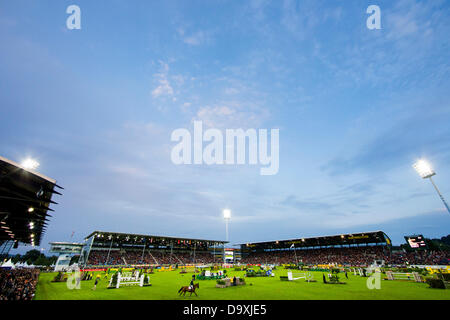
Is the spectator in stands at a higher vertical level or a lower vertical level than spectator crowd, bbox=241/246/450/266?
lower

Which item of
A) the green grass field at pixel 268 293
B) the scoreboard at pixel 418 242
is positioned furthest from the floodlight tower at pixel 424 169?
the scoreboard at pixel 418 242

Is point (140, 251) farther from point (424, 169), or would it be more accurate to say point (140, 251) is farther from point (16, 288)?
point (424, 169)

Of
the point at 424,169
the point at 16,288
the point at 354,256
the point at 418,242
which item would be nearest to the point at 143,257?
the point at 16,288

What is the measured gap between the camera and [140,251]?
67.2m

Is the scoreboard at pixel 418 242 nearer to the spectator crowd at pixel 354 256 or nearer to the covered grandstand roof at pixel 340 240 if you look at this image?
the spectator crowd at pixel 354 256

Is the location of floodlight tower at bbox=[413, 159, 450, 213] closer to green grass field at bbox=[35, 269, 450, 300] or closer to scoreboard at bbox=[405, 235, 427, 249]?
green grass field at bbox=[35, 269, 450, 300]

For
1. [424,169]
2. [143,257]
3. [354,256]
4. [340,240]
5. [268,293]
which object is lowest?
[268,293]

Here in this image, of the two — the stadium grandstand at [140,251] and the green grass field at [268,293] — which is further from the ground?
the stadium grandstand at [140,251]

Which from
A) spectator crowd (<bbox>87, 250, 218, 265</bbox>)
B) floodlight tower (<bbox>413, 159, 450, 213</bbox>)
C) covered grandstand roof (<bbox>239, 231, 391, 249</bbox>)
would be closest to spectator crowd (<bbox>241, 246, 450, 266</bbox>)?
covered grandstand roof (<bbox>239, 231, 391, 249</bbox>)

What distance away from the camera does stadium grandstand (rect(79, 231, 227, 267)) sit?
56.0m

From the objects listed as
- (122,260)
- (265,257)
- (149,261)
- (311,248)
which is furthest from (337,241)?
(122,260)

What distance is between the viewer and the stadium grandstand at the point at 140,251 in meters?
56.0
